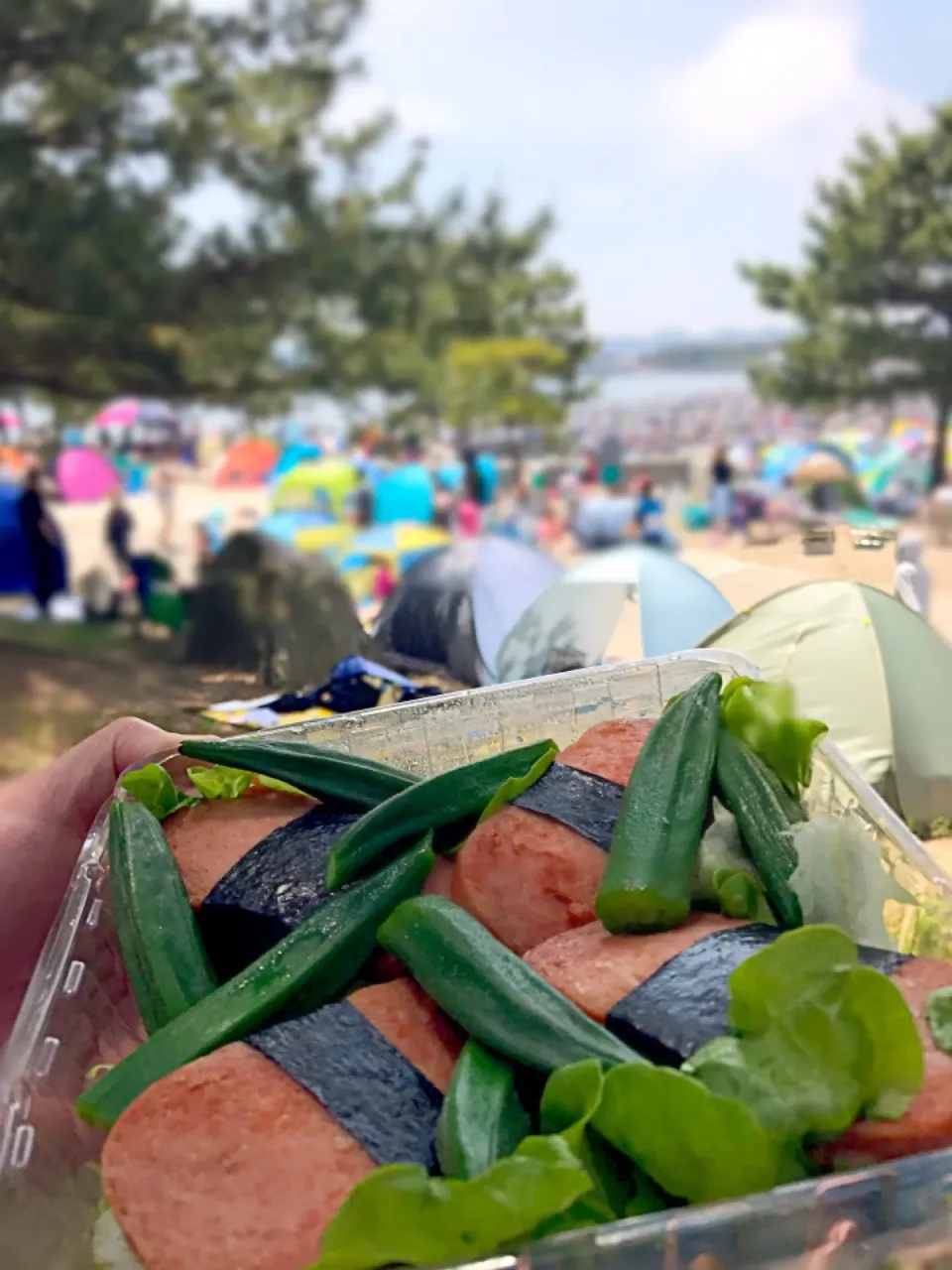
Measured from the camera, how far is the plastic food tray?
0.62 m

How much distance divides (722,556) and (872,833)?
90.5 inches

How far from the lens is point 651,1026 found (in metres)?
0.75

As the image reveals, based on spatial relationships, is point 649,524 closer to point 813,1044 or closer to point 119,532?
point 119,532

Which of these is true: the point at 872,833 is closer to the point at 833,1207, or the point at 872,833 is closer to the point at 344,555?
the point at 833,1207

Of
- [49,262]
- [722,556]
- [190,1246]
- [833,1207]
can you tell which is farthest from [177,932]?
[49,262]

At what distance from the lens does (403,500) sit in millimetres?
10742

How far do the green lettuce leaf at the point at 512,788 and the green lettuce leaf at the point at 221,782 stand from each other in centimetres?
25

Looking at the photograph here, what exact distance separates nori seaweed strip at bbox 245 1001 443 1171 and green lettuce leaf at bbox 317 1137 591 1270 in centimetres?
4

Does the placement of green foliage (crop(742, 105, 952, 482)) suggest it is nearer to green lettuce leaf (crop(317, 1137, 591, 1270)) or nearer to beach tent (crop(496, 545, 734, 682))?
beach tent (crop(496, 545, 734, 682))

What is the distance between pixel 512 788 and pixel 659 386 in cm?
2222

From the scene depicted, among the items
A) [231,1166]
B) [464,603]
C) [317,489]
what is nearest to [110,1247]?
[231,1166]

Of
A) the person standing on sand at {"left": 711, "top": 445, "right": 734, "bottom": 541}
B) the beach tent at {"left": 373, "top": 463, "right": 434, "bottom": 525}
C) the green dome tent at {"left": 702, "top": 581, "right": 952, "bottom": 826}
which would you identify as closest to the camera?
the green dome tent at {"left": 702, "top": 581, "right": 952, "bottom": 826}

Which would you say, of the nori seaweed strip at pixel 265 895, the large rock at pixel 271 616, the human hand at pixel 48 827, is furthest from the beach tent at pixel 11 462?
the nori seaweed strip at pixel 265 895

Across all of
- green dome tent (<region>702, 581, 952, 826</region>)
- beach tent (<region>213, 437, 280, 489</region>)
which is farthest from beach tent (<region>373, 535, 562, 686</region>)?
beach tent (<region>213, 437, 280, 489</region>)
